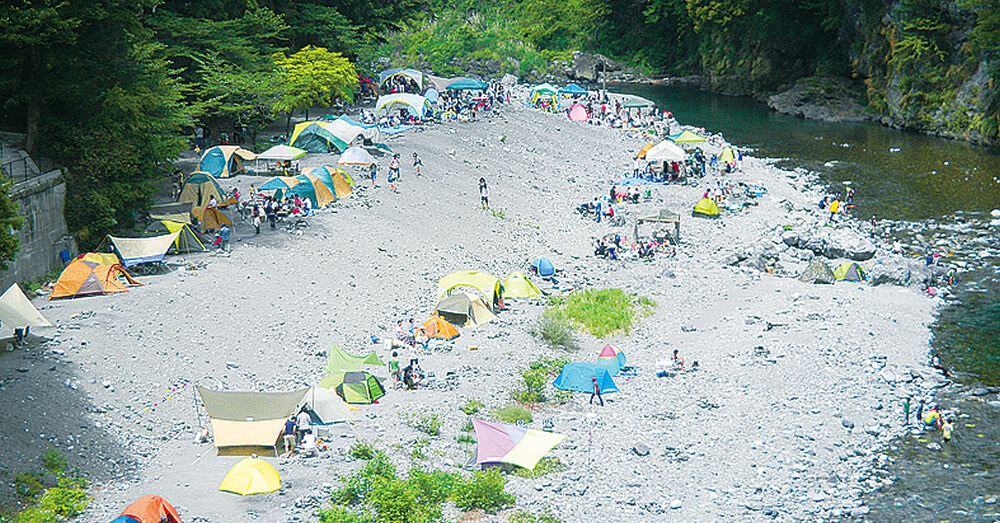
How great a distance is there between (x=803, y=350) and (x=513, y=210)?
18545mm

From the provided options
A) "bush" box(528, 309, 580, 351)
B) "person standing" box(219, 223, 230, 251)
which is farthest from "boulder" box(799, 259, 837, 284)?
"person standing" box(219, 223, 230, 251)

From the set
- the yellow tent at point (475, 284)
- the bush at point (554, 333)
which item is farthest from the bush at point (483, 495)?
the yellow tent at point (475, 284)

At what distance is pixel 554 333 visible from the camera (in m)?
30.2

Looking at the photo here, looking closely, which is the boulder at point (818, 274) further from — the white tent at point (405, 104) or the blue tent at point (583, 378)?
the white tent at point (405, 104)

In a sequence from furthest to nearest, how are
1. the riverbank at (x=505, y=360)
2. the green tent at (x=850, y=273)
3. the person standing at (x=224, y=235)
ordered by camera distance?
1. the green tent at (x=850, y=273)
2. the person standing at (x=224, y=235)
3. the riverbank at (x=505, y=360)

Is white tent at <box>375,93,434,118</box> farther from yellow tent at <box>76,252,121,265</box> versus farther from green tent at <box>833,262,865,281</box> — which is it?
green tent at <box>833,262,865,281</box>

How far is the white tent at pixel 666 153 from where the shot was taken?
167ft

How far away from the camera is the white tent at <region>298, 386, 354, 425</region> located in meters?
23.3

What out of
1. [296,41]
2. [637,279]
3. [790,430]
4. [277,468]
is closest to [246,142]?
[296,41]

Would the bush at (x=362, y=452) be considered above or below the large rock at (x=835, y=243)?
below

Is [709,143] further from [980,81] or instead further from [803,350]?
[803,350]

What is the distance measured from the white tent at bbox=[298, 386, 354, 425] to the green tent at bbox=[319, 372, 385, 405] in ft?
3.19

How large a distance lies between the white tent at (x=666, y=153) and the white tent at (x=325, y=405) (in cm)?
3155

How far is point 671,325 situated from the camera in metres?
32.4
